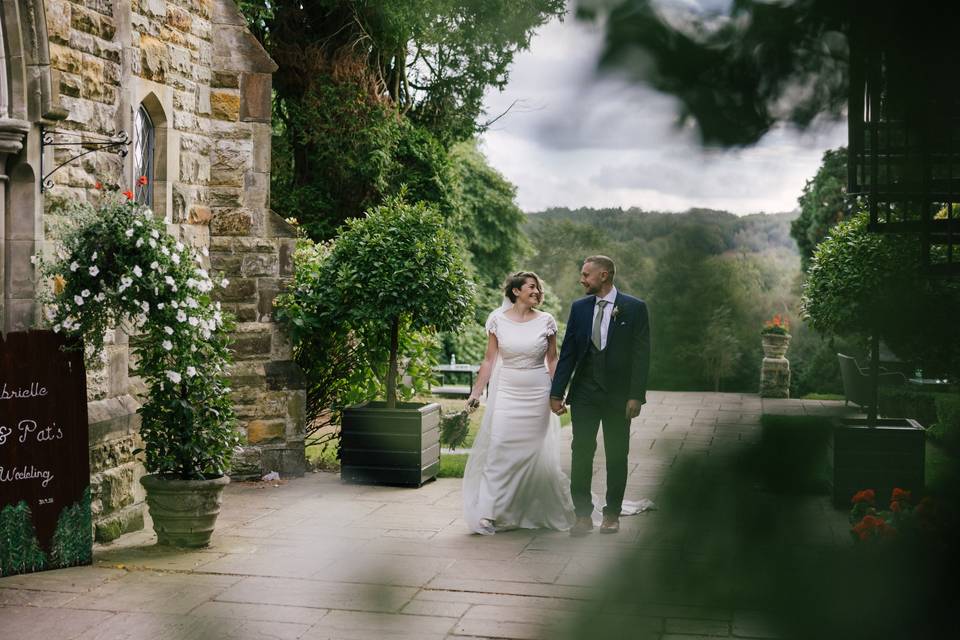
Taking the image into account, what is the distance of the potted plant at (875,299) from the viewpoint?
972 millimetres

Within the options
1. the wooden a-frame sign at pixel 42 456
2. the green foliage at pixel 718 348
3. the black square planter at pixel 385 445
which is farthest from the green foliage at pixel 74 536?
the green foliage at pixel 718 348

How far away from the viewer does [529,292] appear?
6.96m

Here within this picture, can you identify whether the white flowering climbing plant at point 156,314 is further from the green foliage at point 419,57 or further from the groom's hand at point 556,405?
the green foliage at point 419,57

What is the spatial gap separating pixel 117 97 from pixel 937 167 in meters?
6.29

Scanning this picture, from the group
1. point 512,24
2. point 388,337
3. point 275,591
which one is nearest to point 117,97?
point 388,337

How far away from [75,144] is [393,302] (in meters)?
2.87

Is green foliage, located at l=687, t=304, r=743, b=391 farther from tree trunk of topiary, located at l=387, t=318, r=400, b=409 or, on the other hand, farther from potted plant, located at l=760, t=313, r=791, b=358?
tree trunk of topiary, located at l=387, t=318, r=400, b=409

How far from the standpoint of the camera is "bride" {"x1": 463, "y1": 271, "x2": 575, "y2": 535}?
676 cm

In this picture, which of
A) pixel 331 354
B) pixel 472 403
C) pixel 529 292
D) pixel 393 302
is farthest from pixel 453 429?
pixel 529 292

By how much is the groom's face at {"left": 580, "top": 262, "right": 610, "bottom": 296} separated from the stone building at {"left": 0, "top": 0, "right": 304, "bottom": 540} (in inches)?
199

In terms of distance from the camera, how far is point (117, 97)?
655 centimetres

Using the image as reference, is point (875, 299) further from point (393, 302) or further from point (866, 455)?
point (393, 302)

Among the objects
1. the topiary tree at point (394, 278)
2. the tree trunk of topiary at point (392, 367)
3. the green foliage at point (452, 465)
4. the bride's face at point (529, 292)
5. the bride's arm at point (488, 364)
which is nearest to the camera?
the bride's face at point (529, 292)

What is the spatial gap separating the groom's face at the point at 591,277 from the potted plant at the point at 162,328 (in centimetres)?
479
